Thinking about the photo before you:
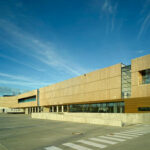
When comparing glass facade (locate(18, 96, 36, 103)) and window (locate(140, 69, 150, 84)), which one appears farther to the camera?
glass facade (locate(18, 96, 36, 103))

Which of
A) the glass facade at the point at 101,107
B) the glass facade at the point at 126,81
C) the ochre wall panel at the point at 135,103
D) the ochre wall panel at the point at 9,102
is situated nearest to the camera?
the ochre wall panel at the point at 135,103

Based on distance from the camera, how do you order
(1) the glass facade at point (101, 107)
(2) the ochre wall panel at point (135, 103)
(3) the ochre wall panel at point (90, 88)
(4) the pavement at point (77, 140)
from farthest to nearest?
(3) the ochre wall panel at point (90, 88) → (1) the glass facade at point (101, 107) → (2) the ochre wall panel at point (135, 103) → (4) the pavement at point (77, 140)

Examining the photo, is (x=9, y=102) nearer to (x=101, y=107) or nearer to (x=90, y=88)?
(x=90, y=88)

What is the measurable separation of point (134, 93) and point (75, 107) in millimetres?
21701

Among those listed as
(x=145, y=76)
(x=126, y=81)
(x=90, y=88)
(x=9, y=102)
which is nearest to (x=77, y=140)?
(x=145, y=76)

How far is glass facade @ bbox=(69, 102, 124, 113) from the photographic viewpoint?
1268 inches

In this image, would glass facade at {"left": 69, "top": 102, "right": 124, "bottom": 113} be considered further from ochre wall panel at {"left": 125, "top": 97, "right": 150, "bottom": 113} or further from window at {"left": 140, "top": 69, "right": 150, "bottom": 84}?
window at {"left": 140, "top": 69, "right": 150, "bottom": 84}

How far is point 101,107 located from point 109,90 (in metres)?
4.65

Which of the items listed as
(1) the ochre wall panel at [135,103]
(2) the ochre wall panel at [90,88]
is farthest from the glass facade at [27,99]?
(1) the ochre wall panel at [135,103]

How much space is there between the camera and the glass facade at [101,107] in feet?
106

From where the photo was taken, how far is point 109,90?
116ft

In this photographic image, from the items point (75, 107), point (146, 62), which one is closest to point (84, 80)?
point (75, 107)

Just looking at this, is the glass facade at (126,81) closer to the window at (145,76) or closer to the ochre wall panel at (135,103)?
the ochre wall panel at (135,103)

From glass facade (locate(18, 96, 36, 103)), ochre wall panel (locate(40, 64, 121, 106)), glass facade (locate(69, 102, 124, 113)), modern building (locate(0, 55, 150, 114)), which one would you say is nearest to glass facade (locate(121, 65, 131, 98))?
modern building (locate(0, 55, 150, 114))
